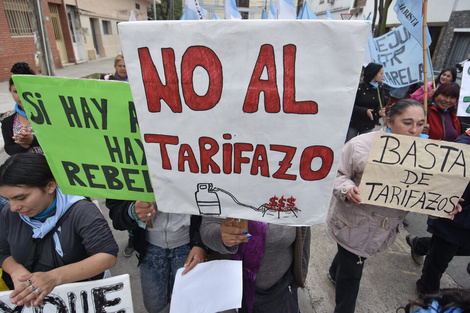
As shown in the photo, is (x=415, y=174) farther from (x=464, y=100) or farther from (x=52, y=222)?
(x=52, y=222)

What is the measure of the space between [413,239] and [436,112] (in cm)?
148

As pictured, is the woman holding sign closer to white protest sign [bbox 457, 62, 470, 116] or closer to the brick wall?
white protest sign [bbox 457, 62, 470, 116]

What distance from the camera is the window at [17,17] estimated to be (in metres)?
10.4

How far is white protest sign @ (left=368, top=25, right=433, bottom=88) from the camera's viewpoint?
4.03 meters

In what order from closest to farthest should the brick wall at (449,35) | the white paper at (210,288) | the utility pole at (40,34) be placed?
the white paper at (210,288), the utility pole at (40,34), the brick wall at (449,35)

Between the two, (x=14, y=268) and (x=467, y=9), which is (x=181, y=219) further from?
(x=467, y=9)

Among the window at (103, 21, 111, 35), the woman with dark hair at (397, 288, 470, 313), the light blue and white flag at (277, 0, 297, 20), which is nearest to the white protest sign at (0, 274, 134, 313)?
the woman with dark hair at (397, 288, 470, 313)

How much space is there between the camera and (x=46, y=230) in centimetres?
138

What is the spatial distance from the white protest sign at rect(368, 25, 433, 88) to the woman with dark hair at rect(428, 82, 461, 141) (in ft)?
3.49

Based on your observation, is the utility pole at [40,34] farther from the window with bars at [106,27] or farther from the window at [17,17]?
the window with bars at [106,27]

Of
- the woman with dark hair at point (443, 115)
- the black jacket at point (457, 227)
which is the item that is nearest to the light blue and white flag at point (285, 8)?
the woman with dark hair at point (443, 115)

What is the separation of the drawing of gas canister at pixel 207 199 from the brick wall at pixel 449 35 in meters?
12.9

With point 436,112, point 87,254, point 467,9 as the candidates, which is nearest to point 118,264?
point 87,254

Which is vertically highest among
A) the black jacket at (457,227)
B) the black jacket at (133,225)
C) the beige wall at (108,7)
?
the beige wall at (108,7)
